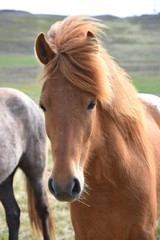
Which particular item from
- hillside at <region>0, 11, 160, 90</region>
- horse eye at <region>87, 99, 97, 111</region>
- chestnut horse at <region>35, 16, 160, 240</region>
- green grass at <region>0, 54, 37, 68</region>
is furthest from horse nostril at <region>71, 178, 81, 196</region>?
green grass at <region>0, 54, 37, 68</region>

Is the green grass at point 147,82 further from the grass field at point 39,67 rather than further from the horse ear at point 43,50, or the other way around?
the horse ear at point 43,50

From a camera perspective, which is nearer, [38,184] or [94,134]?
[94,134]

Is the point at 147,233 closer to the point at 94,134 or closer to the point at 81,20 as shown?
the point at 94,134

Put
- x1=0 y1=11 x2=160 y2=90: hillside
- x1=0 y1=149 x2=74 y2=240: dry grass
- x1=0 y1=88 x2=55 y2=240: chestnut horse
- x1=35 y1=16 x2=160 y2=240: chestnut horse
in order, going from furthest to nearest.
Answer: x1=0 y1=11 x2=160 y2=90: hillside, x1=0 y1=149 x2=74 y2=240: dry grass, x1=0 y1=88 x2=55 y2=240: chestnut horse, x1=35 y1=16 x2=160 y2=240: chestnut horse

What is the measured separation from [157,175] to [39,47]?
1.20 m

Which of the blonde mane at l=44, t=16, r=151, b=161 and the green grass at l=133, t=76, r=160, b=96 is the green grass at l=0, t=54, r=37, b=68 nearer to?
the green grass at l=133, t=76, r=160, b=96

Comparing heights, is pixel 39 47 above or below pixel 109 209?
above

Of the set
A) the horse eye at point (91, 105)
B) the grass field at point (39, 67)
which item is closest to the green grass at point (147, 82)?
the grass field at point (39, 67)

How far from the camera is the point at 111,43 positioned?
139ft

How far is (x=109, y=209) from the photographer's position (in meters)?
2.73

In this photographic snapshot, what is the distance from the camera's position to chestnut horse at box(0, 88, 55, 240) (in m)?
4.36

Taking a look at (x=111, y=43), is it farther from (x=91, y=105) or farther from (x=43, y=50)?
(x=91, y=105)

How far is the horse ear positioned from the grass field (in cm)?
14

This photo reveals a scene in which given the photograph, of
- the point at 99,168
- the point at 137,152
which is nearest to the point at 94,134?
the point at 99,168
